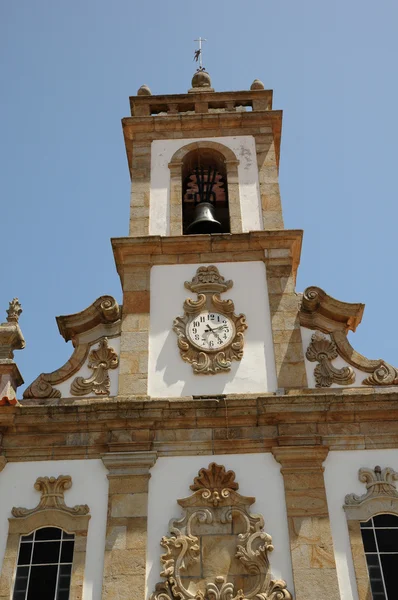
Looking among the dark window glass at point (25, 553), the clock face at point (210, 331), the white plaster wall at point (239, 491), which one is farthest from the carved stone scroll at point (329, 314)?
the dark window glass at point (25, 553)

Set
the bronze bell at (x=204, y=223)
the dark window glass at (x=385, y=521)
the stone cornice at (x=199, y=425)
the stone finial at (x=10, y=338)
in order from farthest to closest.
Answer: the bronze bell at (x=204, y=223)
the stone finial at (x=10, y=338)
the stone cornice at (x=199, y=425)
the dark window glass at (x=385, y=521)

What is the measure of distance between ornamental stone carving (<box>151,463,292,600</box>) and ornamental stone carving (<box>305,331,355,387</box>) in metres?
1.92

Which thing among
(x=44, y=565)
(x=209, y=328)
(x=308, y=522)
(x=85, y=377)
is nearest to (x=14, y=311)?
(x=85, y=377)

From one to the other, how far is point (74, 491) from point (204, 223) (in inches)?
195

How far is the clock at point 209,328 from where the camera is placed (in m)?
11.2

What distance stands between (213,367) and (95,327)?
5.95 ft

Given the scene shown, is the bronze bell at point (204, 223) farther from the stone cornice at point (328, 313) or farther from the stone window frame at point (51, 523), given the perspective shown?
the stone window frame at point (51, 523)

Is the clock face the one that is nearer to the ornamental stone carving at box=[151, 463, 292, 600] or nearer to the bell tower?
the bell tower

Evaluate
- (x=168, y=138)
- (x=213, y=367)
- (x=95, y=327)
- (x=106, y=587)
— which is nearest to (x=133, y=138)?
(x=168, y=138)

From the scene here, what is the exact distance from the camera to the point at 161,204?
1340cm

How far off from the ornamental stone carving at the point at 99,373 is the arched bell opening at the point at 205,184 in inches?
128

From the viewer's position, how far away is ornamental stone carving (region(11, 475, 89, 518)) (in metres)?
9.83

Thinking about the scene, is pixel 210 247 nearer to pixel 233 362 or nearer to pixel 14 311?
pixel 233 362

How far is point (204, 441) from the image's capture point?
10320mm
